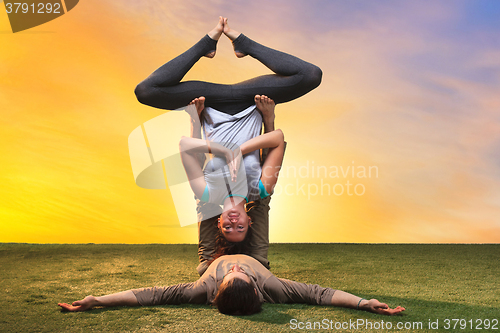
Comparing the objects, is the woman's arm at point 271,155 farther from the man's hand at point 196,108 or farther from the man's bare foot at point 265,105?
the man's hand at point 196,108

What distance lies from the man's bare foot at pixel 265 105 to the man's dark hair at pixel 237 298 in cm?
136

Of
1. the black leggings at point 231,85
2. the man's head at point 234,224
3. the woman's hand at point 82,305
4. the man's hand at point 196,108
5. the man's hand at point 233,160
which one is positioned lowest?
the woman's hand at point 82,305

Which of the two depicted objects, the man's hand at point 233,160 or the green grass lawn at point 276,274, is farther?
the man's hand at point 233,160

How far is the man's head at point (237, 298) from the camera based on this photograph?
2008mm

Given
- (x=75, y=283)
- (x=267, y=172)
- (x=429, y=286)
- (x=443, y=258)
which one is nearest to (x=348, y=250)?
(x=443, y=258)

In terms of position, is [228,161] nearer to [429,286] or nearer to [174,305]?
[174,305]

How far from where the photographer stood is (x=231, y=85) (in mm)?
2965

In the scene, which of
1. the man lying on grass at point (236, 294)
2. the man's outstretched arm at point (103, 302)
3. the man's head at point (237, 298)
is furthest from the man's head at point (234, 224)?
the man's outstretched arm at point (103, 302)

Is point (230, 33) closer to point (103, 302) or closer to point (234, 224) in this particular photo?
Answer: point (234, 224)

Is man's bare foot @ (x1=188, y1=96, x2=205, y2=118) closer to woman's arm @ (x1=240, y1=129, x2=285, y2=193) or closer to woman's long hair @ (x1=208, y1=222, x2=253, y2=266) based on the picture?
woman's arm @ (x1=240, y1=129, x2=285, y2=193)

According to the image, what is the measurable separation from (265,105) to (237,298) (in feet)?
4.84

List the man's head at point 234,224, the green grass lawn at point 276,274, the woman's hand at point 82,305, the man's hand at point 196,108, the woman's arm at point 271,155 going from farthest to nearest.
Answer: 1. the man's hand at point 196,108
2. the woman's arm at point 271,155
3. the man's head at point 234,224
4. the woman's hand at point 82,305
5. the green grass lawn at point 276,274

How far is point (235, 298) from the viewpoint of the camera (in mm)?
2004

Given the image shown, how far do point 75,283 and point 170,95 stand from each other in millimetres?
1575
